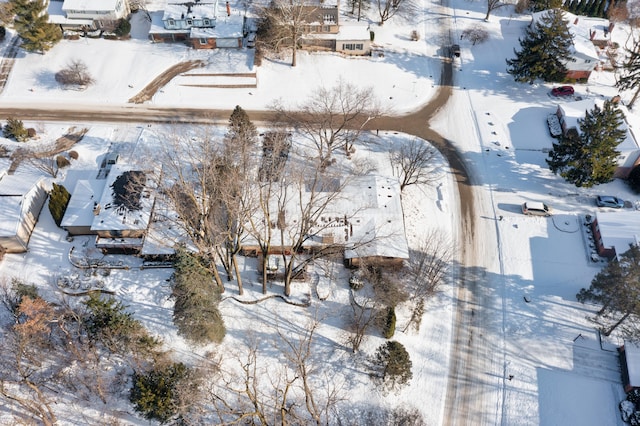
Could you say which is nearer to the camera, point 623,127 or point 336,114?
point 623,127

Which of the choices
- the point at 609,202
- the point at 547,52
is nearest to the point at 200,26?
the point at 547,52

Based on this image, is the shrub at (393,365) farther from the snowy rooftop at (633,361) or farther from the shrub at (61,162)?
the shrub at (61,162)

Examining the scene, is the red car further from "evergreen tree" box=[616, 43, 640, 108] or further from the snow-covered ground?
"evergreen tree" box=[616, 43, 640, 108]

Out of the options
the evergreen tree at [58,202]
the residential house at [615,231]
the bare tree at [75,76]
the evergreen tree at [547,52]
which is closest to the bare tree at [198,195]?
the evergreen tree at [58,202]

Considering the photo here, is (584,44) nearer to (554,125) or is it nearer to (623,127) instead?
(554,125)

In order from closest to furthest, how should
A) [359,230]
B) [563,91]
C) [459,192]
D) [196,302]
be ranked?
[196,302], [359,230], [459,192], [563,91]

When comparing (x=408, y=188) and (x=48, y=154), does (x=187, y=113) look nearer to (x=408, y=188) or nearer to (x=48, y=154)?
(x=48, y=154)

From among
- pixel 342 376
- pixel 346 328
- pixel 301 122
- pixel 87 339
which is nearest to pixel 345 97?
pixel 301 122
